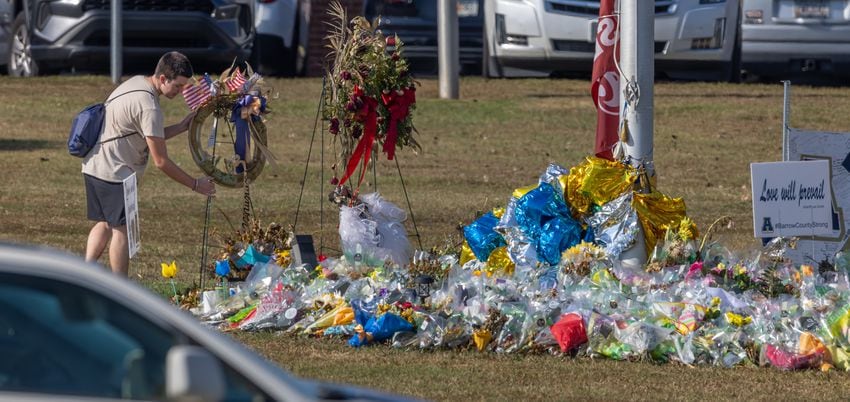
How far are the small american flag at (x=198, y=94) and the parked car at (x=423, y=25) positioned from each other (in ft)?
37.9

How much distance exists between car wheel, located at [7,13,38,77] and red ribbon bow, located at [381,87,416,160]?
11.4m

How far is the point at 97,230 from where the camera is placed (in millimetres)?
8891

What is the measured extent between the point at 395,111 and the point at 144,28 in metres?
10.4

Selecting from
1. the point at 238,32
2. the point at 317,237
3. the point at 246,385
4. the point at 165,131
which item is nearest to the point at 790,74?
the point at 238,32

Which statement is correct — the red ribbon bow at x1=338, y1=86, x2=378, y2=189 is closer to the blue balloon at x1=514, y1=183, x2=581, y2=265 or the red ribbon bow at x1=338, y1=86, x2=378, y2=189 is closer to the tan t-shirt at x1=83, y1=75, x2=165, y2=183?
the blue balloon at x1=514, y1=183, x2=581, y2=265

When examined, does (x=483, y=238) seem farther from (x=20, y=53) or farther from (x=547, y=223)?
(x=20, y=53)

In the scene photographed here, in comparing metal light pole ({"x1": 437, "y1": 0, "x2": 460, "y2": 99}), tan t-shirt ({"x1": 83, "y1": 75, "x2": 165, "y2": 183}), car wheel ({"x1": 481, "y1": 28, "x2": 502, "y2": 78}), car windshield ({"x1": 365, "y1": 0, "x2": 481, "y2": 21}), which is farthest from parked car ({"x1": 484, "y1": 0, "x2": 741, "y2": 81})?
tan t-shirt ({"x1": 83, "y1": 75, "x2": 165, "y2": 183})

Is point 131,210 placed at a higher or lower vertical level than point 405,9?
lower

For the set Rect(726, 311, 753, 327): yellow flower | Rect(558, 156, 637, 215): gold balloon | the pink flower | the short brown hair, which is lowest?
Rect(726, 311, 753, 327): yellow flower

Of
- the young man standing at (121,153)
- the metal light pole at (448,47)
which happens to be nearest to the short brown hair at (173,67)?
the young man standing at (121,153)

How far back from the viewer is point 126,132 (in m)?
8.77

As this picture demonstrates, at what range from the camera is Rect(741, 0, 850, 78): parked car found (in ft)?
63.0

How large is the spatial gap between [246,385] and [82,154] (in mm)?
4946

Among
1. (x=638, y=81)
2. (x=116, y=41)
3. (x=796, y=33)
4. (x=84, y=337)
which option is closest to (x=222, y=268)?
(x=638, y=81)
